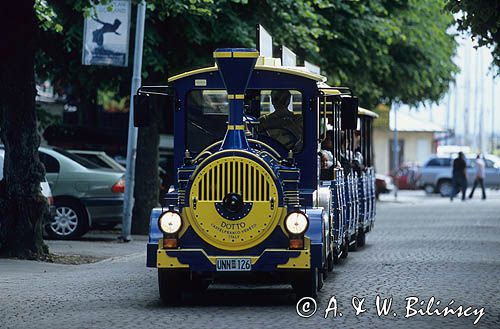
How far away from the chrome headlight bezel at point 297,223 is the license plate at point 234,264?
1.62ft

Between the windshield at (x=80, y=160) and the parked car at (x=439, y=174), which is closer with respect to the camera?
the windshield at (x=80, y=160)

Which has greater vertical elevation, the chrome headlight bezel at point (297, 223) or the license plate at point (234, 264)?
the chrome headlight bezel at point (297, 223)

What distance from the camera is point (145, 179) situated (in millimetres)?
27016

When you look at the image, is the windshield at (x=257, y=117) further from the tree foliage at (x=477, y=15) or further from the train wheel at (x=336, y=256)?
the tree foliage at (x=477, y=15)

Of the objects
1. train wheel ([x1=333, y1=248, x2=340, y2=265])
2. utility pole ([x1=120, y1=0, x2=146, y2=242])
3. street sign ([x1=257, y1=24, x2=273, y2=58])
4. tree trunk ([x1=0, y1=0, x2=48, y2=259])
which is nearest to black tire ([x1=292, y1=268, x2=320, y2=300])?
street sign ([x1=257, y1=24, x2=273, y2=58])

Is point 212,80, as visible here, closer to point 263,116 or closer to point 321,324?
point 263,116

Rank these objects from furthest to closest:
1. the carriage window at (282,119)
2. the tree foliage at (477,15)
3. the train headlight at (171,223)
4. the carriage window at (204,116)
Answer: the tree foliage at (477,15) < the carriage window at (204,116) < the carriage window at (282,119) < the train headlight at (171,223)

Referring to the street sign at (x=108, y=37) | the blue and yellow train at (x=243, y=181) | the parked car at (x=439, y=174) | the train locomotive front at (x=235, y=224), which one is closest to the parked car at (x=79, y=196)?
the street sign at (x=108, y=37)

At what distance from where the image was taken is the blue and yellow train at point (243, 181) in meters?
13.3

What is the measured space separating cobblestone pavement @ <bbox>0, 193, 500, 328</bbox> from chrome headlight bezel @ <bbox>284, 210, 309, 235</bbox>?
74cm

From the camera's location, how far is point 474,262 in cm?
1952

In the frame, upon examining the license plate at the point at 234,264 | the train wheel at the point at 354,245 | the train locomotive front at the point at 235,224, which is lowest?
the train wheel at the point at 354,245

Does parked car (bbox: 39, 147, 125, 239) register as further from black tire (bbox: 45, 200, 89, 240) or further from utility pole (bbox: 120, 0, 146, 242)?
utility pole (bbox: 120, 0, 146, 242)

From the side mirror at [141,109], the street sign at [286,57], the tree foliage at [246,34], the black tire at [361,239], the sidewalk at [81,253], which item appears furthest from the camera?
the tree foliage at [246,34]
